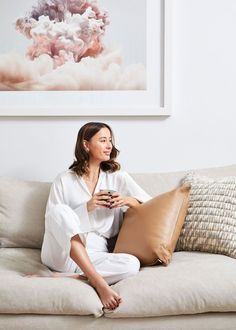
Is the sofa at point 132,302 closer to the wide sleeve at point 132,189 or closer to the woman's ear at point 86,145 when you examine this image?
the wide sleeve at point 132,189

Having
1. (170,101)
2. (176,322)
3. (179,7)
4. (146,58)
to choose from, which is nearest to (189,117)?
(170,101)

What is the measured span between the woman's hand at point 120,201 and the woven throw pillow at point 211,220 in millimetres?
285

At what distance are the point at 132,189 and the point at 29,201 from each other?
0.55 m

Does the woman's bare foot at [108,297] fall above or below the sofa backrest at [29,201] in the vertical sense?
below

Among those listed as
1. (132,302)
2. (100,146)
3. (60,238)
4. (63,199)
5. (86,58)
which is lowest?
(132,302)

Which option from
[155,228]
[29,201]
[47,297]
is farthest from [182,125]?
[47,297]

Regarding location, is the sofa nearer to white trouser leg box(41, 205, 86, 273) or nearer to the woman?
the woman

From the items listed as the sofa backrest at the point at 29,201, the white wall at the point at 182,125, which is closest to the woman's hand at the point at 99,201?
the sofa backrest at the point at 29,201

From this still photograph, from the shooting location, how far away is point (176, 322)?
224 centimetres

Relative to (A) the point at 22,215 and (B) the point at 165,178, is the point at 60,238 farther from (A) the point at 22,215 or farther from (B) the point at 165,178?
(B) the point at 165,178

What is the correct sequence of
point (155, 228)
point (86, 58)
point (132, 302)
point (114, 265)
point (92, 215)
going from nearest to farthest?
point (132, 302)
point (114, 265)
point (155, 228)
point (92, 215)
point (86, 58)

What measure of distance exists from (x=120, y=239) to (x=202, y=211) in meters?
0.42

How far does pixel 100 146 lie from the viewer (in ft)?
9.28

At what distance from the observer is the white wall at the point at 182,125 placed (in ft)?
10.8
